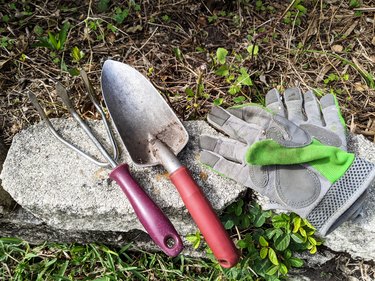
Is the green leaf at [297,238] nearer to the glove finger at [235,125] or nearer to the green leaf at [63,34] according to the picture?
the glove finger at [235,125]

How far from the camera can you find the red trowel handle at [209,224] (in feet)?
4.36

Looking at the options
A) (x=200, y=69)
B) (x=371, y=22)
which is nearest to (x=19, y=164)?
(x=200, y=69)

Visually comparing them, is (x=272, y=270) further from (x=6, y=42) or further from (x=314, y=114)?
(x=6, y=42)

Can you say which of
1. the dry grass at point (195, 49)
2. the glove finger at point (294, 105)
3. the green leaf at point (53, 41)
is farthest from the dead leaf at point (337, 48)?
the green leaf at point (53, 41)

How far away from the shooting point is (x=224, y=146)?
1.54 metres

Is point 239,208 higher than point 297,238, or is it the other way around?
point 239,208

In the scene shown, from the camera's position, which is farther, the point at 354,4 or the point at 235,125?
the point at 354,4

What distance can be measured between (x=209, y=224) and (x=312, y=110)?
0.62 metres

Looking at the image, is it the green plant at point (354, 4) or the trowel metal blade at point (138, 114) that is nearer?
the trowel metal blade at point (138, 114)

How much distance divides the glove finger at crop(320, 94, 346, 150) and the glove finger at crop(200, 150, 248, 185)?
35 centimetres

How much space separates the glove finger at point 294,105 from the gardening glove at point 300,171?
0.41 feet

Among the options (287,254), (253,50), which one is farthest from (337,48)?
(287,254)

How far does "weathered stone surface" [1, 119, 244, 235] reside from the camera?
1496mm

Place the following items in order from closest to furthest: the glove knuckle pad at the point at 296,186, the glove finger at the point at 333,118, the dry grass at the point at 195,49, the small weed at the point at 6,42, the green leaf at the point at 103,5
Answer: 1. the glove knuckle pad at the point at 296,186
2. the glove finger at the point at 333,118
3. the dry grass at the point at 195,49
4. the small weed at the point at 6,42
5. the green leaf at the point at 103,5
